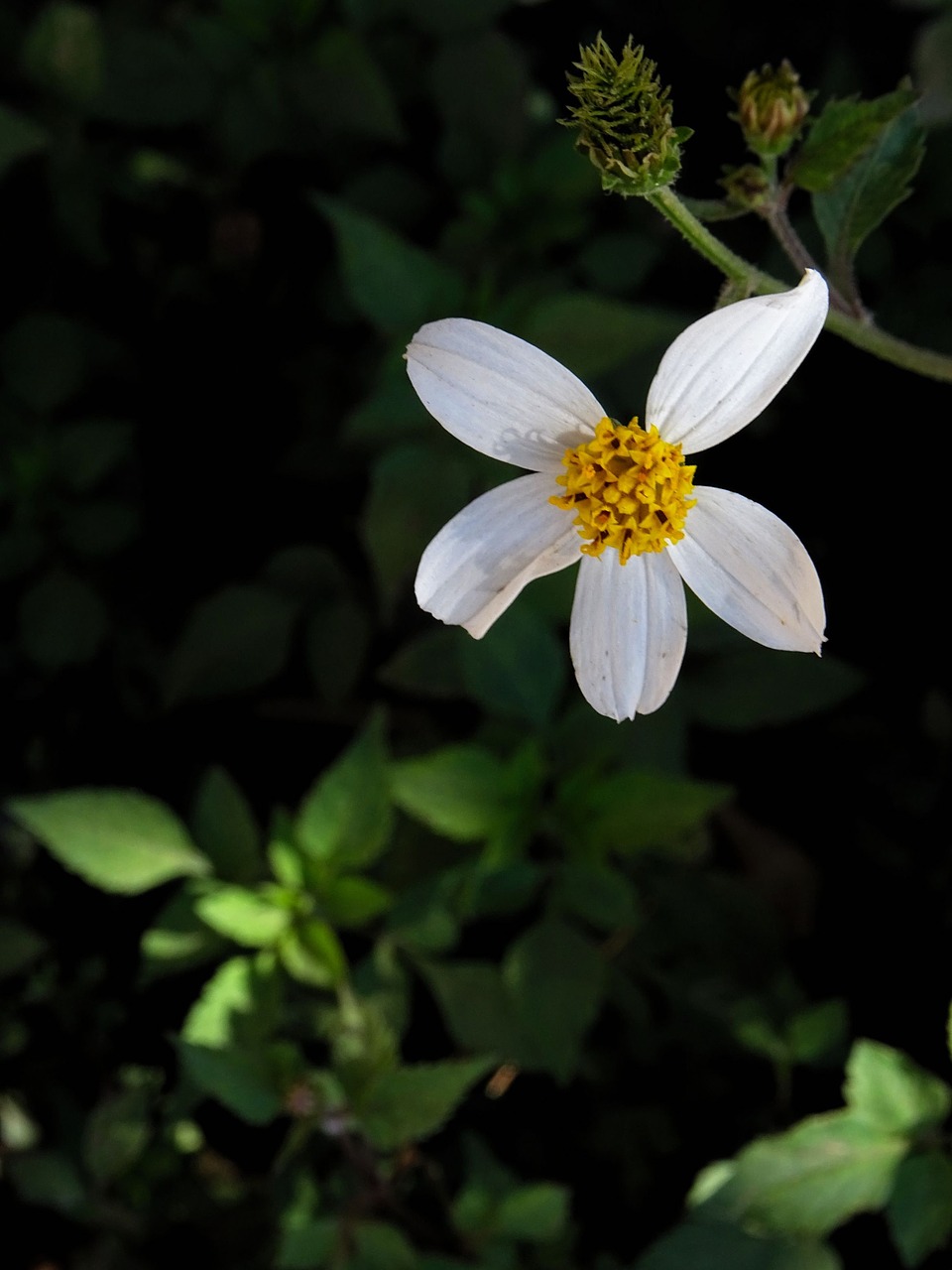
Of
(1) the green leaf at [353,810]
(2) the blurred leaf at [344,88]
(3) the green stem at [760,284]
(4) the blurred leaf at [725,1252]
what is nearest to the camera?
(3) the green stem at [760,284]

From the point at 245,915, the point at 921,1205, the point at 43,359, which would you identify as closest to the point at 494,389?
the point at 245,915

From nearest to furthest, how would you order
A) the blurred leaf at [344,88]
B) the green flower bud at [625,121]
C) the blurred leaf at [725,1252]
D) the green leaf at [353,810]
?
the green flower bud at [625,121], the blurred leaf at [725,1252], the green leaf at [353,810], the blurred leaf at [344,88]

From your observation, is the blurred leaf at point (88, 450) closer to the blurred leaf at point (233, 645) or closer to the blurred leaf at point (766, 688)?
the blurred leaf at point (233, 645)

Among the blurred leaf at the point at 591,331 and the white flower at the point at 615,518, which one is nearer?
the white flower at the point at 615,518

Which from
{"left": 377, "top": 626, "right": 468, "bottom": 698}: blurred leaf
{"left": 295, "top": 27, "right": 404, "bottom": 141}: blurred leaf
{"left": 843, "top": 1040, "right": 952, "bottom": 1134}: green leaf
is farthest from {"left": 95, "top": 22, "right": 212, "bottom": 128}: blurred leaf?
{"left": 843, "top": 1040, "right": 952, "bottom": 1134}: green leaf

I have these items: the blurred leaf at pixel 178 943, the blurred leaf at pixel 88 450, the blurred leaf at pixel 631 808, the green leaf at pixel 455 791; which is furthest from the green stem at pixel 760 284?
the blurred leaf at pixel 88 450

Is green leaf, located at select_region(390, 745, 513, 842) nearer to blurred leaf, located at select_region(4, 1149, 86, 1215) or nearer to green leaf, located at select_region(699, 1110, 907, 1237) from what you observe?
green leaf, located at select_region(699, 1110, 907, 1237)
